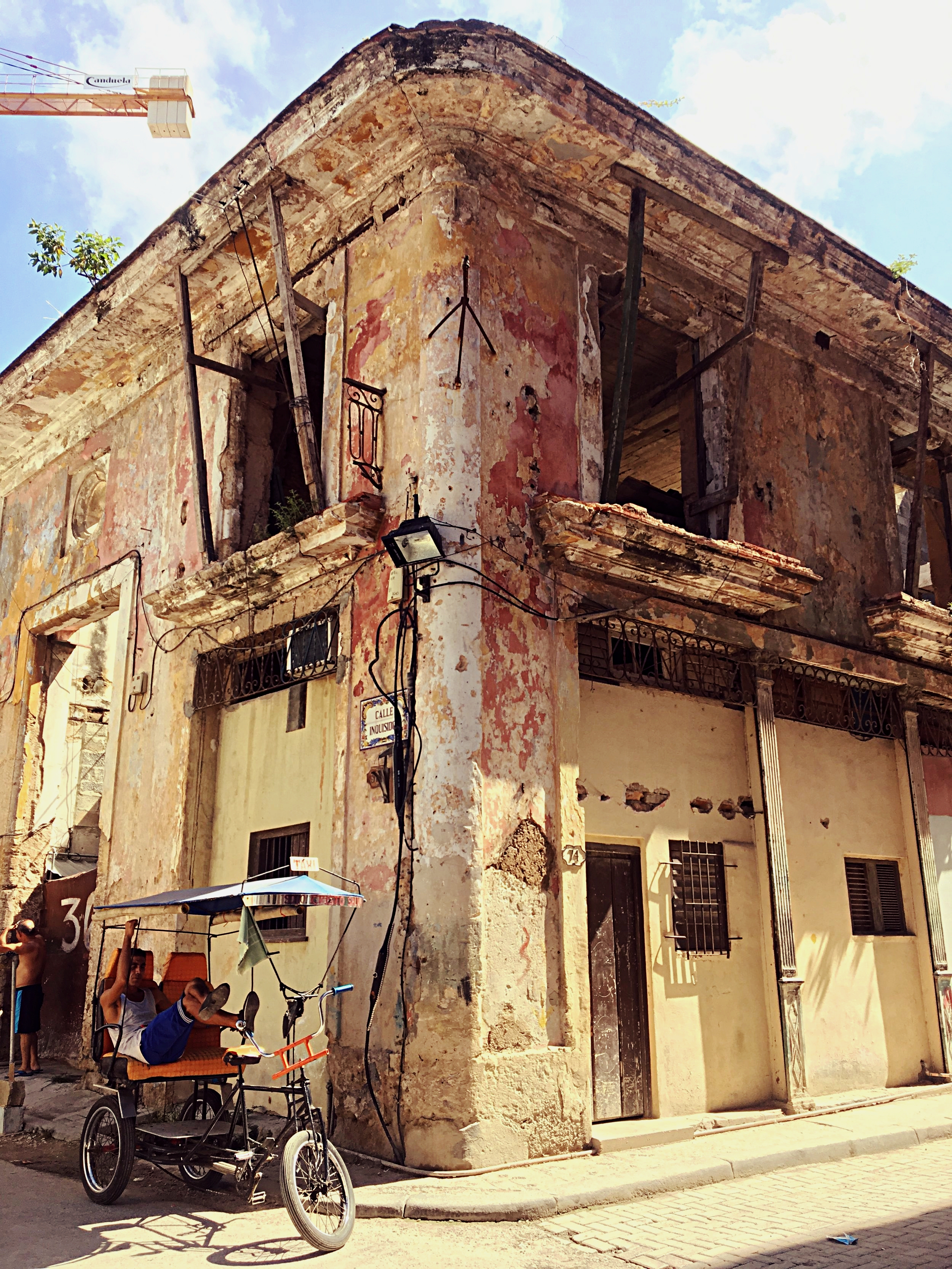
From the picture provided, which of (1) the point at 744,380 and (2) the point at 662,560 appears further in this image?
(1) the point at 744,380

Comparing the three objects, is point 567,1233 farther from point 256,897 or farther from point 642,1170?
point 256,897

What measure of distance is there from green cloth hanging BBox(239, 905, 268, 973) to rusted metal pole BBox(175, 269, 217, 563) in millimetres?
4265

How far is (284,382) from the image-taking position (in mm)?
9797

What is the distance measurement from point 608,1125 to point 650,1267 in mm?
2722

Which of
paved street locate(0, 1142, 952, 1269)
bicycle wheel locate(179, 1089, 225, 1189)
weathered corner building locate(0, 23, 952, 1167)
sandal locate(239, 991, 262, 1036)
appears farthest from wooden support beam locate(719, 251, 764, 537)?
bicycle wheel locate(179, 1089, 225, 1189)

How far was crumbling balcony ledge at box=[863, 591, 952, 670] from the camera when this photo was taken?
10.0 m

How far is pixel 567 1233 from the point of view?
5.18 metres

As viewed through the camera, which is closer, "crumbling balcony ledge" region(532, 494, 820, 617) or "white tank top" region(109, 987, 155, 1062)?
"white tank top" region(109, 987, 155, 1062)

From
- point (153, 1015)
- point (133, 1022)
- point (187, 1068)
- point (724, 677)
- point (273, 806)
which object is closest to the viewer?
point (187, 1068)

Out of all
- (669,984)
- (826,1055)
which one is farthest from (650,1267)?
(826,1055)

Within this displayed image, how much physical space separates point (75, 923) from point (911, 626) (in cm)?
921

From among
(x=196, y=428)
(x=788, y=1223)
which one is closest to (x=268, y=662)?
(x=196, y=428)

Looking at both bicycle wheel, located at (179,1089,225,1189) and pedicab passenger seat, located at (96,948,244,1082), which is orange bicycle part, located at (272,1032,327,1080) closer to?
pedicab passenger seat, located at (96,948,244,1082)

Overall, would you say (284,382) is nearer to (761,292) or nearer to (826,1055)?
(761,292)
